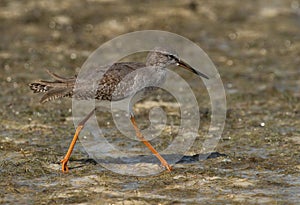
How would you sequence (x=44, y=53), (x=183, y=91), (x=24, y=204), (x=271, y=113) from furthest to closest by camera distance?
(x=44, y=53) < (x=183, y=91) < (x=271, y=113) < (x=24, y=204)

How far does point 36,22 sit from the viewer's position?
18766 millimetres

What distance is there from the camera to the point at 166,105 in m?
12.8

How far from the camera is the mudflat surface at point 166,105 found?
8414mm

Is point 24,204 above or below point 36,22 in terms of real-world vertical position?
below

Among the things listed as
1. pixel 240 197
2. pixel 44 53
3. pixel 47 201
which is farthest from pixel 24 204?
pixel 44 53

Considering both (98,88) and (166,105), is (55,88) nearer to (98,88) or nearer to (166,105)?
(98,88)

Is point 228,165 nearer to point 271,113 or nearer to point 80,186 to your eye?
point 80,186

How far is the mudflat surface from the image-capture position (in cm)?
841

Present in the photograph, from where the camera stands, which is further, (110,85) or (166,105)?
(166,105)

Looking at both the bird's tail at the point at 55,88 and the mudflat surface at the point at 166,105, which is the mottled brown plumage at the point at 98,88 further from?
the mudflat surface at the point at 166,105

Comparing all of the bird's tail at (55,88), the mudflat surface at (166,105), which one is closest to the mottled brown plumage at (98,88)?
the bird's tail at (55,88)

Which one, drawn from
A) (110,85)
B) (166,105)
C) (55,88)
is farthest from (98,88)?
(166,105)

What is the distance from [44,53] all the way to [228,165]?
8370 millimetres

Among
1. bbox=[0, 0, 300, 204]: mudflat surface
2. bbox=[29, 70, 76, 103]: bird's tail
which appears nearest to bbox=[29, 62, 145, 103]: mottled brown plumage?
bbox=[29, 70, 76, 103]: bird's tail
